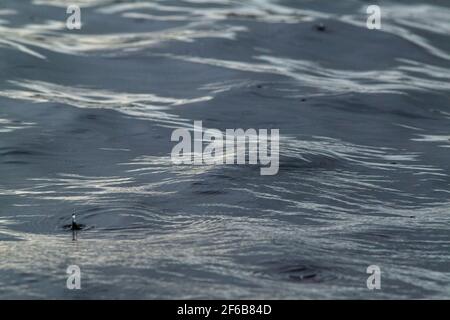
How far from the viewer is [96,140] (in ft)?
24.8

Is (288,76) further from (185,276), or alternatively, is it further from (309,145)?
(185,276)

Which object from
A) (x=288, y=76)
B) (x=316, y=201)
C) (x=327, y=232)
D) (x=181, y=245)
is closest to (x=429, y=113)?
(x=288, y=76)

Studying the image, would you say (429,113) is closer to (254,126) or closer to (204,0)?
(254,126)

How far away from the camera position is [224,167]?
6.84 meters

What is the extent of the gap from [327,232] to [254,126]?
2.39 metres

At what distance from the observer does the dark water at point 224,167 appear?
5.14 m

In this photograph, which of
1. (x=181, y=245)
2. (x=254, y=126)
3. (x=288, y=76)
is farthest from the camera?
(x=288, y=76)

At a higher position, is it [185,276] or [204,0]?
[204,0]

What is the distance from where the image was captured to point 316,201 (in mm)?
6328

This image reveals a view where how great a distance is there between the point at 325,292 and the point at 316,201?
1.60 meters

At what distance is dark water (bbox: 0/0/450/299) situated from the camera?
5137 mm
